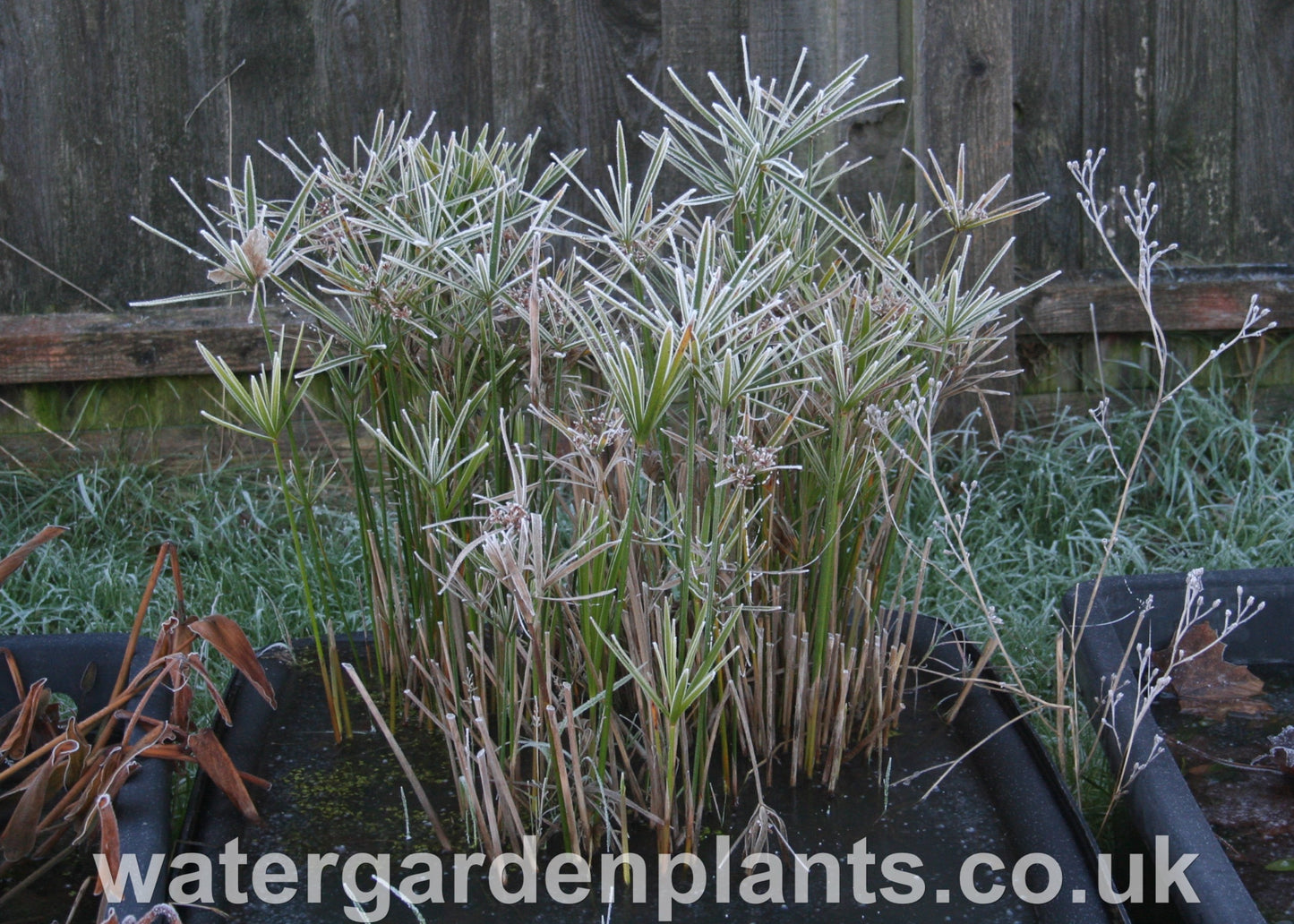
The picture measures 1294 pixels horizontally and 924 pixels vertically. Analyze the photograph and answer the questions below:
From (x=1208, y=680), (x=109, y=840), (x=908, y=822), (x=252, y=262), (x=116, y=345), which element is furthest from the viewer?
(x=116, y=345)

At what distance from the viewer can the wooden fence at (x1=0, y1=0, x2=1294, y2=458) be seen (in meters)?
2.63

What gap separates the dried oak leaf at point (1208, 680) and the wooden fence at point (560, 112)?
122cm

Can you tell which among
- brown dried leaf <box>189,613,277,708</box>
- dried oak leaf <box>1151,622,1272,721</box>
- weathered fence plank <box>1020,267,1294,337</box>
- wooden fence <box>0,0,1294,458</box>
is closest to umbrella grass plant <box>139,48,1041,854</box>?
brown dried leaf <box>189,613,277,708</box>

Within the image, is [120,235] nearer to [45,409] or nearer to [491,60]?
[45,409]

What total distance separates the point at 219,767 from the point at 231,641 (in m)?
0.12

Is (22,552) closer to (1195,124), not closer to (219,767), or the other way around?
(219,767)

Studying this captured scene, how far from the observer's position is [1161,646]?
1592 mm

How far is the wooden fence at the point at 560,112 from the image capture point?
2633 millimetres

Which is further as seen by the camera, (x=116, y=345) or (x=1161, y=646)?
(x=116, y=345)

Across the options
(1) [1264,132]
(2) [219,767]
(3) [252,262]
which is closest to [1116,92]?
(1) [1264,132]

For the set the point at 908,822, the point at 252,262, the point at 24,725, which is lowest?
the point at 908,822

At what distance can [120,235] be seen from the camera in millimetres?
2801

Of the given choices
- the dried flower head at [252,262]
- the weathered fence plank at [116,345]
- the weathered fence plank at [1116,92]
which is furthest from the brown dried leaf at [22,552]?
the weathered fence plank at [1116,92]

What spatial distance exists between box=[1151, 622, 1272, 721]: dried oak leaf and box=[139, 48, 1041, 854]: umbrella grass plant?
0.49 metres
